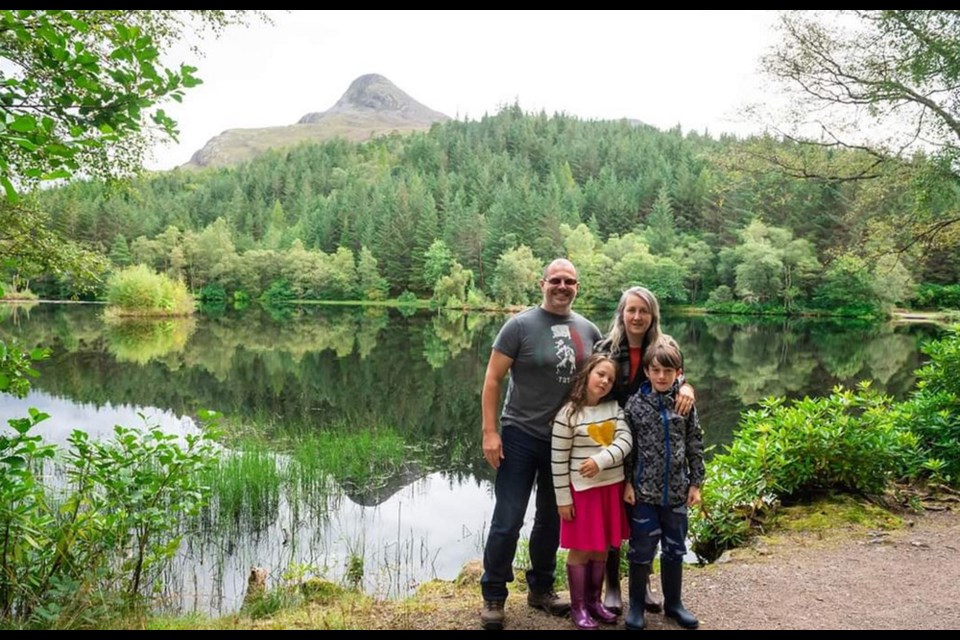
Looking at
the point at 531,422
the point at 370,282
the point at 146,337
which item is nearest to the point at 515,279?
the point at 370,282

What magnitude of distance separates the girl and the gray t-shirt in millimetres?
146

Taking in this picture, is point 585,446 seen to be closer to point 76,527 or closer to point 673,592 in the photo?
point 673,592

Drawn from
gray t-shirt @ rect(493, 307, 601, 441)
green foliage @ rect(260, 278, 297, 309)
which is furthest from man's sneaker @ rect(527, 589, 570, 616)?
green foliage @ rect(260, 278, 297, 309)

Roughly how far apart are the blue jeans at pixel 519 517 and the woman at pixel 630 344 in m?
0.41

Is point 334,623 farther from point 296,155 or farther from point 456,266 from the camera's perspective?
point 296,155

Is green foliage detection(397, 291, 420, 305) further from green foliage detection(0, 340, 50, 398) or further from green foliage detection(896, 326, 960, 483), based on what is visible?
green foliage detection(0, 340, 50, 398)

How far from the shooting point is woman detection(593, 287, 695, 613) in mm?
3807

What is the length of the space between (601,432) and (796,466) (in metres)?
3.34

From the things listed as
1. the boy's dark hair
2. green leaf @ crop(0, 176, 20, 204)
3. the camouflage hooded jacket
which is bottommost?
the camouflage hooded jacket

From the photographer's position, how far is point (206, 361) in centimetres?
2450

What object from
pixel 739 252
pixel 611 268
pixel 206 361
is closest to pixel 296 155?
pixel 611 268

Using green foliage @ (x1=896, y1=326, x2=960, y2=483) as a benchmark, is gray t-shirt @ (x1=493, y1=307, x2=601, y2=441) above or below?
above

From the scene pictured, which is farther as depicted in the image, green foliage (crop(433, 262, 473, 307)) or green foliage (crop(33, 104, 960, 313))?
green foliage (crop(433, 262, 473, 307))

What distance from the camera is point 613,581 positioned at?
3945 mm
